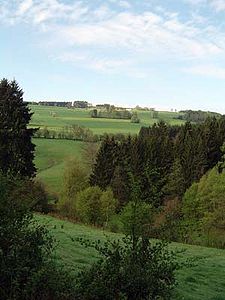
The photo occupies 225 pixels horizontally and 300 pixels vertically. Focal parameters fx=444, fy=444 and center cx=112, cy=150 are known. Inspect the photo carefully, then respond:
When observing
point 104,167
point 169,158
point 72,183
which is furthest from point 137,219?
point 169,158

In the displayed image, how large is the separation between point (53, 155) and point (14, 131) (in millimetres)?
64207

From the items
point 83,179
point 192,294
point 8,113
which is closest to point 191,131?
point 83,179

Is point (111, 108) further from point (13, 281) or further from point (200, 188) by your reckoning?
point (13, 281)

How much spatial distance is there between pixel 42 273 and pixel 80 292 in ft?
3.24

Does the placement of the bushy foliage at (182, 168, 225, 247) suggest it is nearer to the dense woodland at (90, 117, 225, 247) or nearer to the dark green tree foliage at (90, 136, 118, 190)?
the dense woodland at (90, 117, 225, 247)

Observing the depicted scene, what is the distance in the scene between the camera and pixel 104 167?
75.1 meters

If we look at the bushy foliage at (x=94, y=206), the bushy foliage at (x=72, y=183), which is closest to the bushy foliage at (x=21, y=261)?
the bushy foliage at (x=94, y=206)

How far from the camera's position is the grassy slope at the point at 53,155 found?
96838 millimetres

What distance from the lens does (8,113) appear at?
47.6 metres

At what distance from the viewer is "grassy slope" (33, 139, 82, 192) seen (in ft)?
318

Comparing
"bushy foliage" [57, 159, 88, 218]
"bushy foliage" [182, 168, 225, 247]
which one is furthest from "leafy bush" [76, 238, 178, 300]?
"bushy foliage" [57, 159, 88, 218]

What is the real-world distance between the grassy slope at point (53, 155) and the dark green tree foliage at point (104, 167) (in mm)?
18930

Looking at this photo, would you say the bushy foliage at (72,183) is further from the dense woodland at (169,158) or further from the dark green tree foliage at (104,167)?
the dense woodland at (169,158)

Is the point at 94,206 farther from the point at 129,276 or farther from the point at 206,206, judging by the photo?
the point at 129,276
